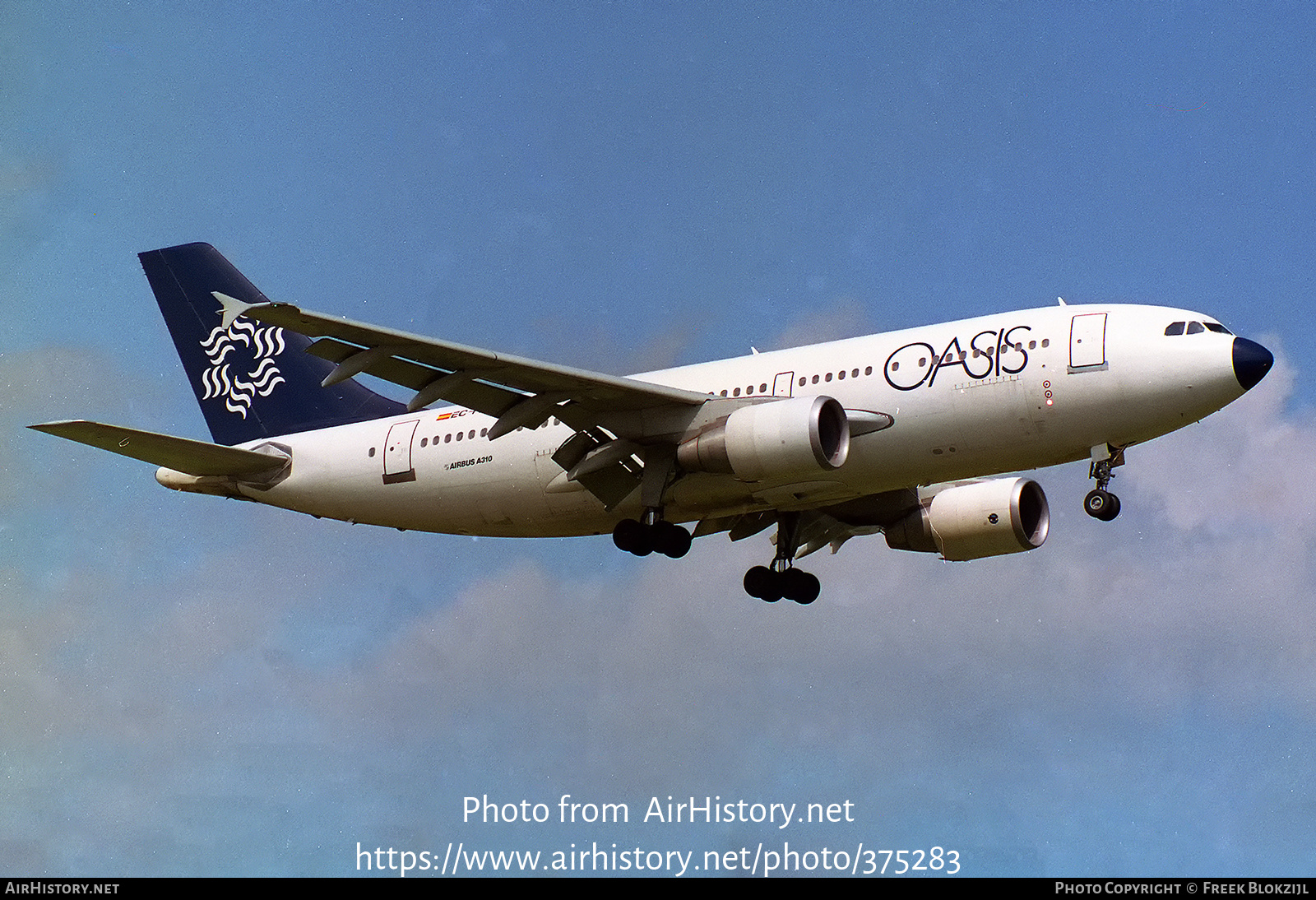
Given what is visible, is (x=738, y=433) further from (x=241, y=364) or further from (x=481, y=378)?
(x=241, y=364)

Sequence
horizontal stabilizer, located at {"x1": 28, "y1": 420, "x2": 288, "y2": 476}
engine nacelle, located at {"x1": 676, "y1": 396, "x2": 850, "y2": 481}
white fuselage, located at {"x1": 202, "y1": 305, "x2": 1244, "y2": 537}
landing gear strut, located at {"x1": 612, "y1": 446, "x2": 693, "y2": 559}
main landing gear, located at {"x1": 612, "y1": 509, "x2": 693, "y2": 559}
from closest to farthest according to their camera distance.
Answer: white fuselage, located at {"x1": 202, "y1": 305, "x2": 1244, "y2": 537}, engine nacelle, located at {"x1": 676, "y1": 396, "x2": 850, "y2": 481}, horizontal stabilizer, located at {"x1": 28, "y1": 420, "x2": 288, "y2": 476}, landing gear strut, located at {"x1": 612, "y1": 446, "x2": 693, "y2": 559}, main landing gear, located at {"x1": 612, "y1": 509, "x2": 693, "y2": 559}

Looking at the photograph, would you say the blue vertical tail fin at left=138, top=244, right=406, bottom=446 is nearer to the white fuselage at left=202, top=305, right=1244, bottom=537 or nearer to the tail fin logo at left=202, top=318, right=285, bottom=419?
the tail fin logo at left=202, top=318, right=285, bottom=419

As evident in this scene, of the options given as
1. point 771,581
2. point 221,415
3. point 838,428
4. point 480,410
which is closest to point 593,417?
point 480,410

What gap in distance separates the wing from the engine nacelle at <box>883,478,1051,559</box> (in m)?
6.68

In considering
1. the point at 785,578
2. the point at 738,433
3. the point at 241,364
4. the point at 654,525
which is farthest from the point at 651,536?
the point at 241,364

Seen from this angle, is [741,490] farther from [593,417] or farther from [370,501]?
[370,501]

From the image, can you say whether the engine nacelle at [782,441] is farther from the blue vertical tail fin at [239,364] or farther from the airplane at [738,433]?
the blue vertical tail fin at [239,364]

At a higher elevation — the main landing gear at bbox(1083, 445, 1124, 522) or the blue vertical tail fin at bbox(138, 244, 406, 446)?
the blue vertical tail fin at bbox(138, 244, 406, 446)

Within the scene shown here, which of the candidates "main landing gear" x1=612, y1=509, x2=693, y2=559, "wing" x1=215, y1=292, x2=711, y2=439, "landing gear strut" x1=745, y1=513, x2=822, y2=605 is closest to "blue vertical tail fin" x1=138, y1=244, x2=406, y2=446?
"wing" x1=215, y1=292, x2=711, y2=439

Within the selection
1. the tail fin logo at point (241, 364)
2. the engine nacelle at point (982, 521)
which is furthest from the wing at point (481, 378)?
the tail fin logo at point (241, 364)

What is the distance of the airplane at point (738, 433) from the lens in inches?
1252

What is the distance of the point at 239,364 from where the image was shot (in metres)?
41.4

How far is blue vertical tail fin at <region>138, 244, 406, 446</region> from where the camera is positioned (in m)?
39.5

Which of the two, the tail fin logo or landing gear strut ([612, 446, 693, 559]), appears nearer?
landing gear strut ([612, 446, 693, 559])
